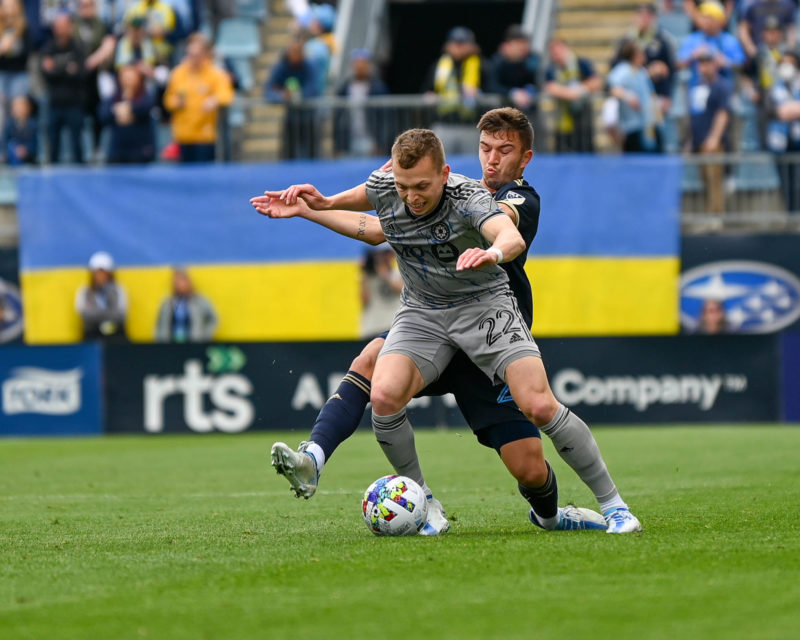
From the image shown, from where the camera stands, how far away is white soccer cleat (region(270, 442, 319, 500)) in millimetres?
6578

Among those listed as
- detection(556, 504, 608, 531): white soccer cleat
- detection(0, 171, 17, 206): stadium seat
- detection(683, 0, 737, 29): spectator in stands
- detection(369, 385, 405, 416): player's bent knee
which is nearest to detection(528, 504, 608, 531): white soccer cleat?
detection(556, 504, 608, 531): white soccer cleat

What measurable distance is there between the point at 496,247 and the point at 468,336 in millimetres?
801

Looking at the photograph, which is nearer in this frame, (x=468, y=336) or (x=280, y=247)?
(x=468, y=336)

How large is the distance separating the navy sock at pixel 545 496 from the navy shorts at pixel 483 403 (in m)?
0.24

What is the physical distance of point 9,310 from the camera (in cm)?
1894

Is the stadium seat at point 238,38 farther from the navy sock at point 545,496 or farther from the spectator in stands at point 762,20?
the navy sock at point 545,496

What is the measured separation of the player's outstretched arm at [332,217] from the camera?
723 centimetres

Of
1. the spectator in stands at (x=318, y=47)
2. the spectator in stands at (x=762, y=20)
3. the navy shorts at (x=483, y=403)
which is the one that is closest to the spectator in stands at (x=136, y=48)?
the spectator in stands at (x=318, y=47)

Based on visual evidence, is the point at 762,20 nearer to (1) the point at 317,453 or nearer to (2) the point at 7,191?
(2) the point at 7,191

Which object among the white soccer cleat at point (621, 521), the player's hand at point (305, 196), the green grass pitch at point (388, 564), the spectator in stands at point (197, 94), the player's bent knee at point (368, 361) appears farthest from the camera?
the spectator in stands at point (197, 94)

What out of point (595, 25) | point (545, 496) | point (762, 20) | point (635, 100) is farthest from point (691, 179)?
point (545, 496)

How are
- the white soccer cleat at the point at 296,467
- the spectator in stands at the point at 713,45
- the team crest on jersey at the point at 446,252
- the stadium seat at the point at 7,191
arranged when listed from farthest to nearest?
1. the stadium seat at the point at 7,191
2. the spectator in stands at the point at 713,45
3. the team crest on jersey at the point at 446,252
4. the white soccer cleat at the point at 296,467

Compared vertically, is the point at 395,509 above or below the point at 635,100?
below

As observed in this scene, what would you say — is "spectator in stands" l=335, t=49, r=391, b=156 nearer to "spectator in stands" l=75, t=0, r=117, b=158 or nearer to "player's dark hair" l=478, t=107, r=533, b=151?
"spectator in stands" l=75, t=0, r=117, b=158
